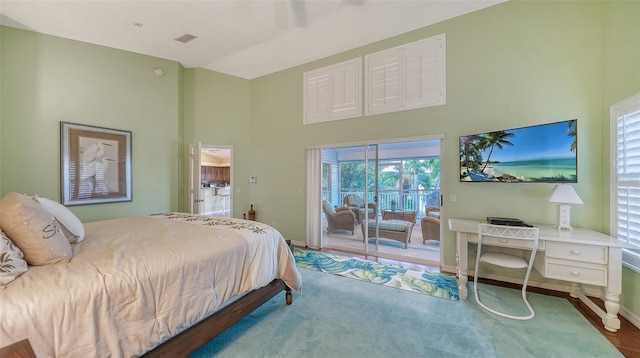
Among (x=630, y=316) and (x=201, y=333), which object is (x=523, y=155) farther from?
(x=201, y=333)

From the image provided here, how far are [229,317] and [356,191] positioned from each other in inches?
127

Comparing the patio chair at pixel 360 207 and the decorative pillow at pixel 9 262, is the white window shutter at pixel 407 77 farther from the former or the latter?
the decorative pillow at pixel 9 262

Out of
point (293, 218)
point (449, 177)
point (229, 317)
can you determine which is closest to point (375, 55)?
point (449, 177)

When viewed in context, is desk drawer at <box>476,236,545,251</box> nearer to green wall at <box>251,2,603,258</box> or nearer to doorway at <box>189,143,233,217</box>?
green wall at <box>251,2,603,258</box>

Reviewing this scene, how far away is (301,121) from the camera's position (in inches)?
187

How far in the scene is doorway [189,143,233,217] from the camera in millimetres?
4465

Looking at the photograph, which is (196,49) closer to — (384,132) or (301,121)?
(301,121)

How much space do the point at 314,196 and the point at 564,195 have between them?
3.48 m

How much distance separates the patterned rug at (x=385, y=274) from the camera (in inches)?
112

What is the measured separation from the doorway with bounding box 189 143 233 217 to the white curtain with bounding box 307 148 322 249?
1.78 metres

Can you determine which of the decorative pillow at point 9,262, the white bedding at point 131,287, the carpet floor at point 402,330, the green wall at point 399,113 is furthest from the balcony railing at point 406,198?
the decorative pillow at point 9,262

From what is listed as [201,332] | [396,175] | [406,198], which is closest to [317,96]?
[396,175]

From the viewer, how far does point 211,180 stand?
28.8 feet

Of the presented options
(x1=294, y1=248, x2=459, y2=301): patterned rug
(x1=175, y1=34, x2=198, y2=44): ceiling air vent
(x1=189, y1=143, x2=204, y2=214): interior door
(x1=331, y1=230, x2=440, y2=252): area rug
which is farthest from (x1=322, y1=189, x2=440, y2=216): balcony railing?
(x1=175, y1=34, x2=198, y2=44): ceiling air vent
